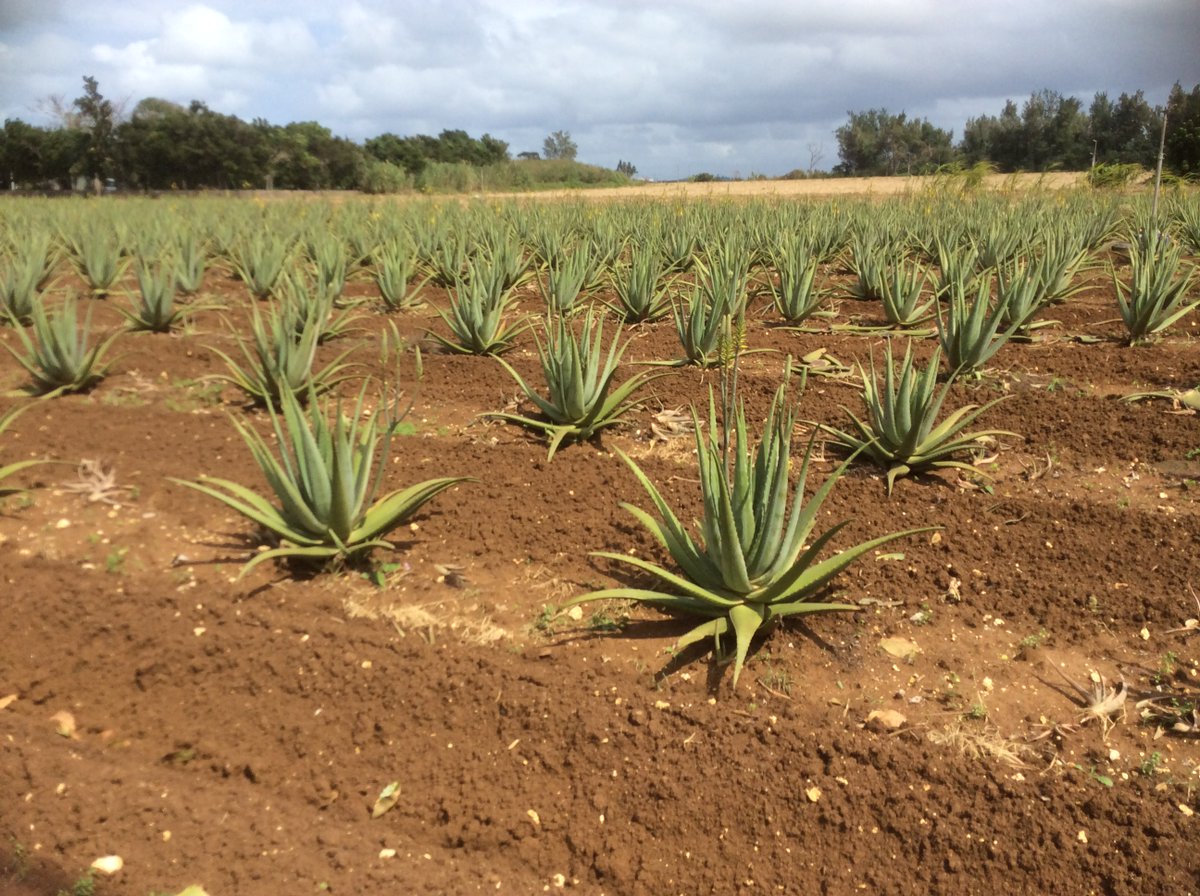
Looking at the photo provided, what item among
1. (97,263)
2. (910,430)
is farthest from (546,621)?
(97,263)

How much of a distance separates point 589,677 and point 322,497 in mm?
1260

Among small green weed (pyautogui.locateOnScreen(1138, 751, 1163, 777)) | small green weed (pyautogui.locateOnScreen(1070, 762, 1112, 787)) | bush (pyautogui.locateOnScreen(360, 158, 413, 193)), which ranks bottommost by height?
small green weed (pyautogui.locateOnScreen(1070, 762, 1112, 787))

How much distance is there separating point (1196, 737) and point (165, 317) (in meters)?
7.03

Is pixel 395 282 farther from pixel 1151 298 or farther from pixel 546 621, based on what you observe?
pixel 1151 298

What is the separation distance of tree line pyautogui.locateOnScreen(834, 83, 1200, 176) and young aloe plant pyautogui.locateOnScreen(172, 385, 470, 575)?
1773 centimetres

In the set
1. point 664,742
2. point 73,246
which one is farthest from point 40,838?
point 73,246

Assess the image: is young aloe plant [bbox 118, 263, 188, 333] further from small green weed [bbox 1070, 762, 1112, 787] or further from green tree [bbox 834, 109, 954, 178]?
green tree [bbox 834, 109, 954, 178]

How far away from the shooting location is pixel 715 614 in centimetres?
280

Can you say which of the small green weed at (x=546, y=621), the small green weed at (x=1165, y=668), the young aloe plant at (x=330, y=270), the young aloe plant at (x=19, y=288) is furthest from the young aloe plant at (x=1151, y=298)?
the young aloe plant at (x=19, y=288)

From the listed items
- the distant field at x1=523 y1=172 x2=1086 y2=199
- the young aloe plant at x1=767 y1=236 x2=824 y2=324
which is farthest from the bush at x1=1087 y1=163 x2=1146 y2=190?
the young aloe plant at x1=767 y1=236 x2=824 y2=324

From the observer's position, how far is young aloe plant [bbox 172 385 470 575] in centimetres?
310

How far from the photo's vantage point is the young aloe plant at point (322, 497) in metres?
3.10

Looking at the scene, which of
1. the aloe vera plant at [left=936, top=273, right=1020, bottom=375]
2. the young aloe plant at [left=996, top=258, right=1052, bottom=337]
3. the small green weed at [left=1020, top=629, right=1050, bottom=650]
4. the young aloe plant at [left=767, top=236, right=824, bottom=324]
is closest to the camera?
the small green weed at [left=1020, top=629, right=1050, bottom=650]

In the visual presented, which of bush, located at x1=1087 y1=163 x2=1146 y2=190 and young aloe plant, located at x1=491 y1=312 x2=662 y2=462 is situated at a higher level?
bush, located at x1=1087 y1=163 x2=1146 y2=190
